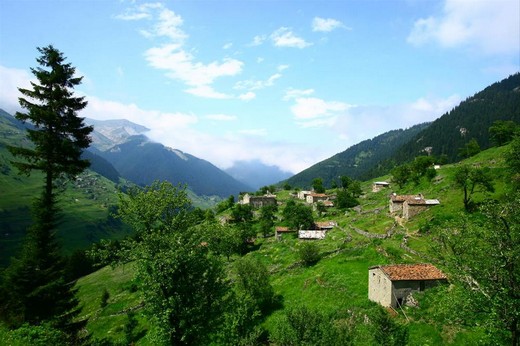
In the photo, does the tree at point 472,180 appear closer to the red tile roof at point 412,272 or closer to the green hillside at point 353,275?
the green hillside at point 353,275

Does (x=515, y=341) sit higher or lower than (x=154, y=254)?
lower

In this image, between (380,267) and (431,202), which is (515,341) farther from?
(431,202)

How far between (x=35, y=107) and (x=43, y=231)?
1021 centimetres

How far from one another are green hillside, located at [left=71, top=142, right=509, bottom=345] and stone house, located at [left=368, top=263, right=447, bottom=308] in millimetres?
1471

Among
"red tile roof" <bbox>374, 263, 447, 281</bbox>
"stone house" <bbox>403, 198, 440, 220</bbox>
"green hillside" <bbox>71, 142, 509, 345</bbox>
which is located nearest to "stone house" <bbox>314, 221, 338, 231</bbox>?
"green hillside" <bbox>71, 142, 509, 345</bbox>

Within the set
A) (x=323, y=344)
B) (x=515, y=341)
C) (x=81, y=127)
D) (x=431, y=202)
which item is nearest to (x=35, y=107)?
(x=81, y=127)

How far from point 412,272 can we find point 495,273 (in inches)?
971

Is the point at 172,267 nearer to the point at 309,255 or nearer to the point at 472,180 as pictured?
the point at 309,255

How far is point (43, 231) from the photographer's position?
2806 centimetres

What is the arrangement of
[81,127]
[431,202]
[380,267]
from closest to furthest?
[81,127] < [380,267] < [431,202]

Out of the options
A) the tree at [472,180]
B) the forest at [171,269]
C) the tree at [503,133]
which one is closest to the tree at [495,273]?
the forest at [171,269]

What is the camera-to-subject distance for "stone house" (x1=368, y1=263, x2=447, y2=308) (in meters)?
45.0

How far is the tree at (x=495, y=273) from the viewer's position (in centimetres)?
2265

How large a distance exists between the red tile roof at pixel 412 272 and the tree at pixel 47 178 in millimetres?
38135
